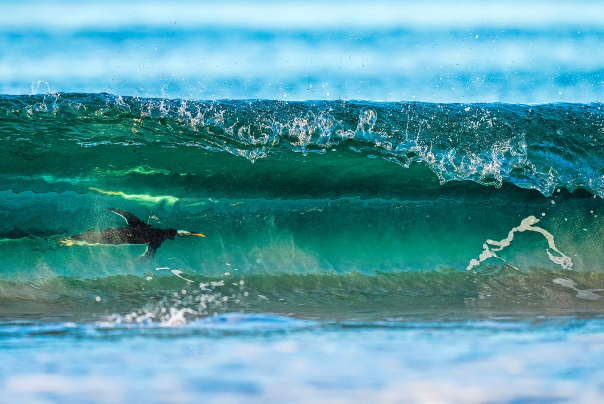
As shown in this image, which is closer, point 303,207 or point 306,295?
point 306,295

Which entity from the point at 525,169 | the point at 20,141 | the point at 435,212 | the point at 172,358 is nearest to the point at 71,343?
the point at 172,358

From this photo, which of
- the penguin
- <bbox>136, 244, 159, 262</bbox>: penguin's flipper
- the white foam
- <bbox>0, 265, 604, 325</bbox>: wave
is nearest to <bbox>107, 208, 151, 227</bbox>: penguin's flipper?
the penguin

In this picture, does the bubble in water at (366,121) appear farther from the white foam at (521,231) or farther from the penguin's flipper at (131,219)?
the penguin's flipper at (131,219)

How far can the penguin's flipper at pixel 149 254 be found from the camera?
2882mm

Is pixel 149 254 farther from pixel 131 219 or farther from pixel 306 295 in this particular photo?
pixel 306 295

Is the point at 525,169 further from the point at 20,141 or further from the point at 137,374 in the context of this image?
the point at 20,141

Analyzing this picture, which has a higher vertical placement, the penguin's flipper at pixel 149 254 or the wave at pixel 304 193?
the wave at pixel 304 193

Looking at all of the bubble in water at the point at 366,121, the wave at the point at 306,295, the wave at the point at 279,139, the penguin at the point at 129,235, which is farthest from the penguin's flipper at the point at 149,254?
the bubble in water at the point at 366,121

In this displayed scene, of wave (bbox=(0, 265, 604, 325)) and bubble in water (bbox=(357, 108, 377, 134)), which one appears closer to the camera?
wave (bbox=(0, 265, 604, 325))

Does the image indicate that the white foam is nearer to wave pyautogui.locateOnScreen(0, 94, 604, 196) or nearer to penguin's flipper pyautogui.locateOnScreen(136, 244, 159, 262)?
wave pyautogui.locateOnScreen(0, 94, 604, 196)

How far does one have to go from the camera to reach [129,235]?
294 cm

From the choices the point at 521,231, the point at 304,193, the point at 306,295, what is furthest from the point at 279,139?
the point at 521,231

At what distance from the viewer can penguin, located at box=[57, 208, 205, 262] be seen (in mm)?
2934

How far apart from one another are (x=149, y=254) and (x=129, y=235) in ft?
0.45
